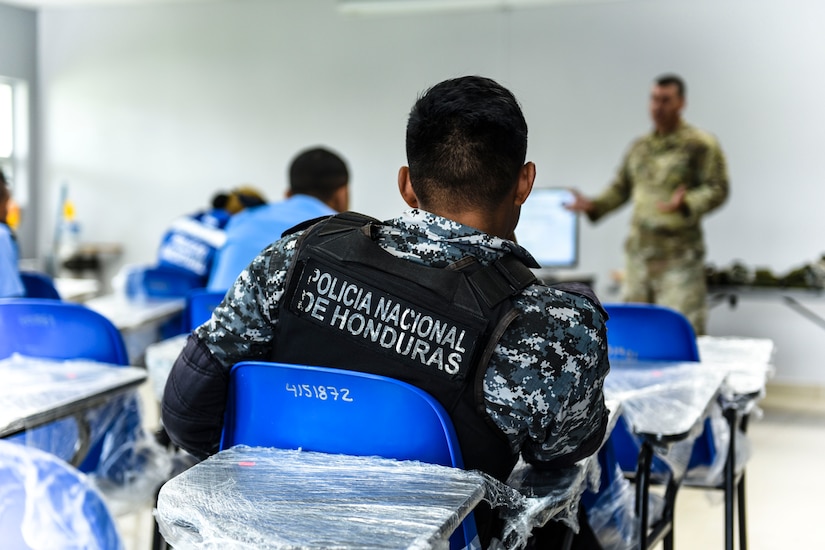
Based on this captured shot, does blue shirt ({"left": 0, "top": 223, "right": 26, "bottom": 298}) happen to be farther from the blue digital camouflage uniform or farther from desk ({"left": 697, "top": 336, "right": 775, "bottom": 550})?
the blue digital camouflage uniform

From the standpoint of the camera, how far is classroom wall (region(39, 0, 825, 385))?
5367 millimetres

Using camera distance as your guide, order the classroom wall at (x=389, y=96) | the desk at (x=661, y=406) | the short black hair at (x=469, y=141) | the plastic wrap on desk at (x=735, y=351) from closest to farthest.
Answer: the short black hair at (x=469, y=141), the desk at (x=661, y=406), the plastic wrap on desk at (x=735, y=351), the classroom wall at (x=389, y=96)

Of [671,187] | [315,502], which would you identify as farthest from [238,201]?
[315,502]

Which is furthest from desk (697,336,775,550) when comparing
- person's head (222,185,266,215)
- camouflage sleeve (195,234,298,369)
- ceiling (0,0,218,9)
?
ceiling (0,0,218,9)

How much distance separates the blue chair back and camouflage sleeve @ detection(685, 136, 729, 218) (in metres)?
2.36

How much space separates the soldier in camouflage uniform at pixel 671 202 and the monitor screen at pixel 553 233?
0.37 meters

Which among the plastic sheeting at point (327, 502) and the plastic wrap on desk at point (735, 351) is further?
the plastic wrap on desk at point (735, 351)

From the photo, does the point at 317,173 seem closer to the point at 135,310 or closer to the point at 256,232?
the point at 256,232

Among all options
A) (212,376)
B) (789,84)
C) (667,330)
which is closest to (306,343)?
(212,376)

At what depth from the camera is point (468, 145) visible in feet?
4.29

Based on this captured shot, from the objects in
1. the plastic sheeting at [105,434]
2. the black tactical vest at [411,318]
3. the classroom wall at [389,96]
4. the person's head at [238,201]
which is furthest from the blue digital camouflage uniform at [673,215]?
the black tactical vest at [411,318]

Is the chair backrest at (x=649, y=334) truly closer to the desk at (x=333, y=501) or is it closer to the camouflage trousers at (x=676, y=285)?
the desk at (x=333, y=501)

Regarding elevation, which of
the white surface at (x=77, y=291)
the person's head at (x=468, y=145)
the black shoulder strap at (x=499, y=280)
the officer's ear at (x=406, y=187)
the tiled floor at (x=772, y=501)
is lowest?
the tiled floor at (x=772, y=501)

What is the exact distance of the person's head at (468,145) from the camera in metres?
1.29
